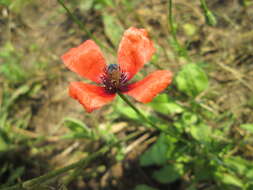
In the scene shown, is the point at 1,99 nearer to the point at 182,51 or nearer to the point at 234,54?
the point at 182,51

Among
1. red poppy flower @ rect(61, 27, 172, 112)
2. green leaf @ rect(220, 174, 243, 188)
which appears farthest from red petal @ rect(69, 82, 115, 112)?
green leaf @ rect(220, 174, 243, 188)

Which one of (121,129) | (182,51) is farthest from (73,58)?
(121,129)

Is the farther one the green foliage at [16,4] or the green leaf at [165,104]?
the green foliage at [16,4]

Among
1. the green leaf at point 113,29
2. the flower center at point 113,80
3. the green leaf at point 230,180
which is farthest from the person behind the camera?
the green leaf at point 113,29

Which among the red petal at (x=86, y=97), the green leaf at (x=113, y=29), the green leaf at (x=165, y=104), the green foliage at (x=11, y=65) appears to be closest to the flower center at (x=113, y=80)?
the red petal at (x=86, y=97)

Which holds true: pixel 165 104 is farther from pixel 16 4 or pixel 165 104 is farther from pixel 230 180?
pixel 16 4

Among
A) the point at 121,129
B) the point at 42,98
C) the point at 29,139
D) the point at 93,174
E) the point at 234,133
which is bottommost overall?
the point at 234,133

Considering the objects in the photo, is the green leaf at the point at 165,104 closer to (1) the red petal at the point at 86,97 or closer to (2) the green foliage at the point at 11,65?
(1) the red petal at the point at 86,97
